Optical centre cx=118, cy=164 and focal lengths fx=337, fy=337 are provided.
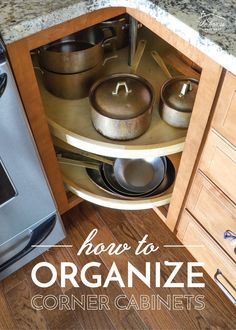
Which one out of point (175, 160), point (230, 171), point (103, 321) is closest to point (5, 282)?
point (103, 321)

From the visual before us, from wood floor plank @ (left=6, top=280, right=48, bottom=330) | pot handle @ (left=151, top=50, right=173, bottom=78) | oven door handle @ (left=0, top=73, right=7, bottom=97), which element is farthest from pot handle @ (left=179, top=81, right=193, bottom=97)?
wood floor plank @ (left=6, top=280, right=48, bottom=330)

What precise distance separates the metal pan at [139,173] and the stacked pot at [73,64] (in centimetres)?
31

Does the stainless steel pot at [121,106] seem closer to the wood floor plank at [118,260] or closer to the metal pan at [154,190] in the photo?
the metal pan at [154,190]

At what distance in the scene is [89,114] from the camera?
0.91m

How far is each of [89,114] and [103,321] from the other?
2.05 feet

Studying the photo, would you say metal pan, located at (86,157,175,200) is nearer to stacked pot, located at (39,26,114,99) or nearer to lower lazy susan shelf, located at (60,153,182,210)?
lower lazy susan shelf, located at (60,153,182,210)

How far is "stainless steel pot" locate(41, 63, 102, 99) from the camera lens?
2.81 ft

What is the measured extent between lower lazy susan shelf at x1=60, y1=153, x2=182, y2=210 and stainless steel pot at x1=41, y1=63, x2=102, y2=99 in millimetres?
291

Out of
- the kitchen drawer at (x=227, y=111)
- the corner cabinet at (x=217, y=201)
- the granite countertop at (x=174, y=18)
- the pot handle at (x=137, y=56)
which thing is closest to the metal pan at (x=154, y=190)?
the corner cabinet at (x=217, y=201)

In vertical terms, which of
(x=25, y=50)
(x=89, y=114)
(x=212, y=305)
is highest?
(x=25, y=50)

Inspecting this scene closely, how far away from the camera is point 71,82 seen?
2.86 ft

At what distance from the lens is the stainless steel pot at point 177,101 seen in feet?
2.79

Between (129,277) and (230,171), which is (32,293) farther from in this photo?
(230,171)

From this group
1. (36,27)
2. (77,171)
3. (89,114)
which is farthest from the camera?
(77,171)
